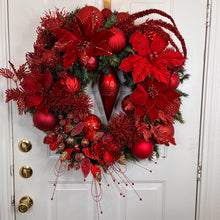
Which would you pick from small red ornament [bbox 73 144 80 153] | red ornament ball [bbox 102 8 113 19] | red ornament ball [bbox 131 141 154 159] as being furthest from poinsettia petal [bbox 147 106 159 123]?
red ornament ball [bbox 102 8 113 19]

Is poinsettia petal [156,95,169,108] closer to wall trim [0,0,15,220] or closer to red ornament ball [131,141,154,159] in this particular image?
red ornament ball [131,141,154,159]

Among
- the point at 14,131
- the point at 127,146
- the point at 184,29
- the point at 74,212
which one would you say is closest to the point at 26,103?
the point at 14,131

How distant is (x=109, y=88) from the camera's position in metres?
0.83

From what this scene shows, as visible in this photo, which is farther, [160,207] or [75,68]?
[160,207]

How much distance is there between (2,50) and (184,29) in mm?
867

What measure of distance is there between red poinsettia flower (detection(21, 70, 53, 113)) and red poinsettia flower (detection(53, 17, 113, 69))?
100 millimetres

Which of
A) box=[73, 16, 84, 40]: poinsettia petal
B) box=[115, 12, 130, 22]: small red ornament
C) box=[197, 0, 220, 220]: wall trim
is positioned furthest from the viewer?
box=[197, 0, 220, 220]: wall trim

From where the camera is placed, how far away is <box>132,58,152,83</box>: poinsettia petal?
0.76 meters

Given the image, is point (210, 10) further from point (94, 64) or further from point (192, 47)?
point (94, 64)

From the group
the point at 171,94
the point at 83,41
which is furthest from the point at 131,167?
the point at 83,41

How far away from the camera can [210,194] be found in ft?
3.32

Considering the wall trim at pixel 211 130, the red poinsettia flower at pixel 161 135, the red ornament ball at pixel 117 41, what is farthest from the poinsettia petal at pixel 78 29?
the wall trim at pixel 211 130

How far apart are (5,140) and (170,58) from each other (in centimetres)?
85

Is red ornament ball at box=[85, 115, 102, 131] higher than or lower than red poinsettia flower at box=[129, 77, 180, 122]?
lower
